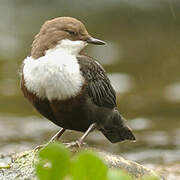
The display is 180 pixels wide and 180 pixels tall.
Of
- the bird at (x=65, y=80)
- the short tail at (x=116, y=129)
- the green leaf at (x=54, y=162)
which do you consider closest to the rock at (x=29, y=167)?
the bird at (x=65, y=80)

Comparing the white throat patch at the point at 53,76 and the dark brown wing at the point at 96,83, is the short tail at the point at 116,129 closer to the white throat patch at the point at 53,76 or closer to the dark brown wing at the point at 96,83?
the dark brown wing at the point at 96,83

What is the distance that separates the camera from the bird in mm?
3244

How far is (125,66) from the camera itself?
10.6 m

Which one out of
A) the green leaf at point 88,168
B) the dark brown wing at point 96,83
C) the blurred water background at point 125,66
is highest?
the green leaf at point 88,168

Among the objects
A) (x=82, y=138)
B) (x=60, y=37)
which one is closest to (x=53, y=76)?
(x=60, y=37)

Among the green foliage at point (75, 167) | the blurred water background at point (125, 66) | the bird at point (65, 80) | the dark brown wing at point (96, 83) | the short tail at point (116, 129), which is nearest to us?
the green foliage at point (75, 167)

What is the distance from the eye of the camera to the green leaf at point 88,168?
70cm

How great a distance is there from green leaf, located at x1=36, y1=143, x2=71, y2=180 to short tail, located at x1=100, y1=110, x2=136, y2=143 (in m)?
3.16

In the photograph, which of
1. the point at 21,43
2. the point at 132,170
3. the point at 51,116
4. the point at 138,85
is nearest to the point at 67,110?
the point at 51,116

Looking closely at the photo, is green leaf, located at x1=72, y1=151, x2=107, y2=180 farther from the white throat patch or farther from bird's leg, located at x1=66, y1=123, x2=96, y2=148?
bird's leg, located at x1=66, y1=123, x2=96, y2=148

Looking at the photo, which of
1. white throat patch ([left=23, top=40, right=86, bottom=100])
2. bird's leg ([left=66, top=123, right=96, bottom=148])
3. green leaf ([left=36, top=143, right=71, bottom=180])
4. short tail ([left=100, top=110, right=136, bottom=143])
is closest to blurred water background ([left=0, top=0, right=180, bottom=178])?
short tail ([left=100, top=110, right=136, bottom=143])

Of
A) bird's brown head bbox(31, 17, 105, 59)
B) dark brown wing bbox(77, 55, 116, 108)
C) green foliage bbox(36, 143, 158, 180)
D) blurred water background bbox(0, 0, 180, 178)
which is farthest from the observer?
blurred water background bbox(0, 0, 180, 178)

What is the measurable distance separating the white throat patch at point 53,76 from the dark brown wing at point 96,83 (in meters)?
0.13

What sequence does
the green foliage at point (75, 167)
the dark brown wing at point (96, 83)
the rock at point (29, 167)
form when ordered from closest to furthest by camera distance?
the green foliage at point (75, 167) → the rock at point (29, 167) → the dark brown wing at point (96, 83)
